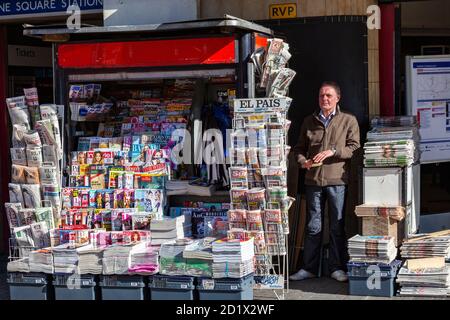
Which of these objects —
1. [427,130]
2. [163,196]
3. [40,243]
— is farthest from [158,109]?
[427,130]

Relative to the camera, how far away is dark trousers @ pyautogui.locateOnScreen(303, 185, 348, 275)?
7672 mm

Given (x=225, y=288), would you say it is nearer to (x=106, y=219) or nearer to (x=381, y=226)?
(x=106, y=219)

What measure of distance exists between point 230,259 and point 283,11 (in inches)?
112

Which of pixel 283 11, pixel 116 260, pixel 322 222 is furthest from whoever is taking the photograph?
pixel 283 11

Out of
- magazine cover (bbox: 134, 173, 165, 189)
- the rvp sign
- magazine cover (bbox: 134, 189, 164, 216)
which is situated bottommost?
magazine cover (bbox: 134, 189, 164, 216)

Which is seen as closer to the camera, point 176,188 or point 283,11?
point 176,188

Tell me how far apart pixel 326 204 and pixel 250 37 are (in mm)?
1889

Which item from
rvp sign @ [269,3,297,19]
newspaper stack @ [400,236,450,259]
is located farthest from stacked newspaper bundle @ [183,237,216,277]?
rvp sign @ [269,3,297,19]

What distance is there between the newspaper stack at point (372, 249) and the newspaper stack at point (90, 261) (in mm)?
2216

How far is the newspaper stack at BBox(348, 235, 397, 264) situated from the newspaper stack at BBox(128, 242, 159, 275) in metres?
1.75

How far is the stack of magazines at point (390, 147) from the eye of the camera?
24.4 feet

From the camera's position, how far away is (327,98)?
299 inches

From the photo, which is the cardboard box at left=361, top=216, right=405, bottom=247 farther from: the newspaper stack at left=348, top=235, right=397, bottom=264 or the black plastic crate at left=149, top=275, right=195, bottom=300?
the black plastic crate at left=149, top=275, right=195, bottom=300

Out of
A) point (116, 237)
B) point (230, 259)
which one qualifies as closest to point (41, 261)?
point (116, 237)
